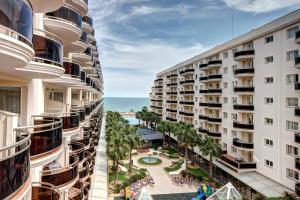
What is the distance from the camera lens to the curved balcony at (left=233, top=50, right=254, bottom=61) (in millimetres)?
39831

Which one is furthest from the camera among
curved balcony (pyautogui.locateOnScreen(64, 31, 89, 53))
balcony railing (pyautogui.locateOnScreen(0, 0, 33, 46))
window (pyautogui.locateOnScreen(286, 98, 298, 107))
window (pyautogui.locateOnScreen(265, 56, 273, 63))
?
window (pyautogui.locateOnScreen(265, 56, 273, 63))

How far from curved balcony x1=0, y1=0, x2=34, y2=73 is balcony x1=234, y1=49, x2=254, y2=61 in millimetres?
37891

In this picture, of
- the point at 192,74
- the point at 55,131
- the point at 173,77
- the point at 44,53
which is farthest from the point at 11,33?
the point at 173,77

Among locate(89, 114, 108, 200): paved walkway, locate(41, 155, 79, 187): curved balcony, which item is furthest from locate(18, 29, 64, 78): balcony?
locate(89, 114, 108, 200): paved walkway

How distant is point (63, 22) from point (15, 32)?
1080 cm

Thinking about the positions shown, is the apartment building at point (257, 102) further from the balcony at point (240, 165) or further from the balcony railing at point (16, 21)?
the balcony railing at point (16, 21)

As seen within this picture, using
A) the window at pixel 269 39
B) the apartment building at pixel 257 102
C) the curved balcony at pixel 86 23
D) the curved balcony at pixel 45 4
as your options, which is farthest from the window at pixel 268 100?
the curved balcony at pixel 45 4

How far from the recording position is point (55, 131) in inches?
475

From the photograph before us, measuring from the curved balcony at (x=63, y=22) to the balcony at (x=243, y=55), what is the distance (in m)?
29.8

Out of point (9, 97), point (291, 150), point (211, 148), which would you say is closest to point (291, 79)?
point (291, 150)

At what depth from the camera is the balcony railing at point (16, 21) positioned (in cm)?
573

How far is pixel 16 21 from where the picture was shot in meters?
6.34

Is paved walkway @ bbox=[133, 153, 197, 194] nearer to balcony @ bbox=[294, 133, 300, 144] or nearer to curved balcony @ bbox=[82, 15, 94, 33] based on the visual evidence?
balcony @ bbox=[294, 133, 300, 144]

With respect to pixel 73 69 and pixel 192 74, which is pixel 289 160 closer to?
pixel 73 69
